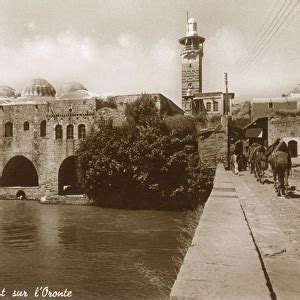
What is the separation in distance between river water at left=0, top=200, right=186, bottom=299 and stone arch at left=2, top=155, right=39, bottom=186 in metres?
5.61

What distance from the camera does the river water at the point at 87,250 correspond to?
1277 cm

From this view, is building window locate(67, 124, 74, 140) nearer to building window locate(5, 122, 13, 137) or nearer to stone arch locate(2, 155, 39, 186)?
stone arch locate(2, 155, 39, 186)

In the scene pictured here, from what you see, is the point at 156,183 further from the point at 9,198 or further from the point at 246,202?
the point at 246,202

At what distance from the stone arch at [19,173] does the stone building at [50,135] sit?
30mm

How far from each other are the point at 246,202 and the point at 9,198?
25.4 m

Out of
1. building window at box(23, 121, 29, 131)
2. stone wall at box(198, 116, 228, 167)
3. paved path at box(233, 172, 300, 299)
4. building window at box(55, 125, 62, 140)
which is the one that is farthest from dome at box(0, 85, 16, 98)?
paved path at box(233, 172, 300, 299)

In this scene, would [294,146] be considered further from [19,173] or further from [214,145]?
[19,173]

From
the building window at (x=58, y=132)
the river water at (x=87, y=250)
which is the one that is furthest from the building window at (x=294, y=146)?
the building window at (x=58, y=132)

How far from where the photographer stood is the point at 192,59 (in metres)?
53.6

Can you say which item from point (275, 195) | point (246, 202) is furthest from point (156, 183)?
point (246, 202)

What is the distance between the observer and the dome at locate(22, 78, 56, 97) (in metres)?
38.5

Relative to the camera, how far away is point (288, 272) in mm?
3133

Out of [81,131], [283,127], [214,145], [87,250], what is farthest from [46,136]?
[283,127]

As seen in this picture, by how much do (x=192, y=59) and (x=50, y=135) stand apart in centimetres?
2893
